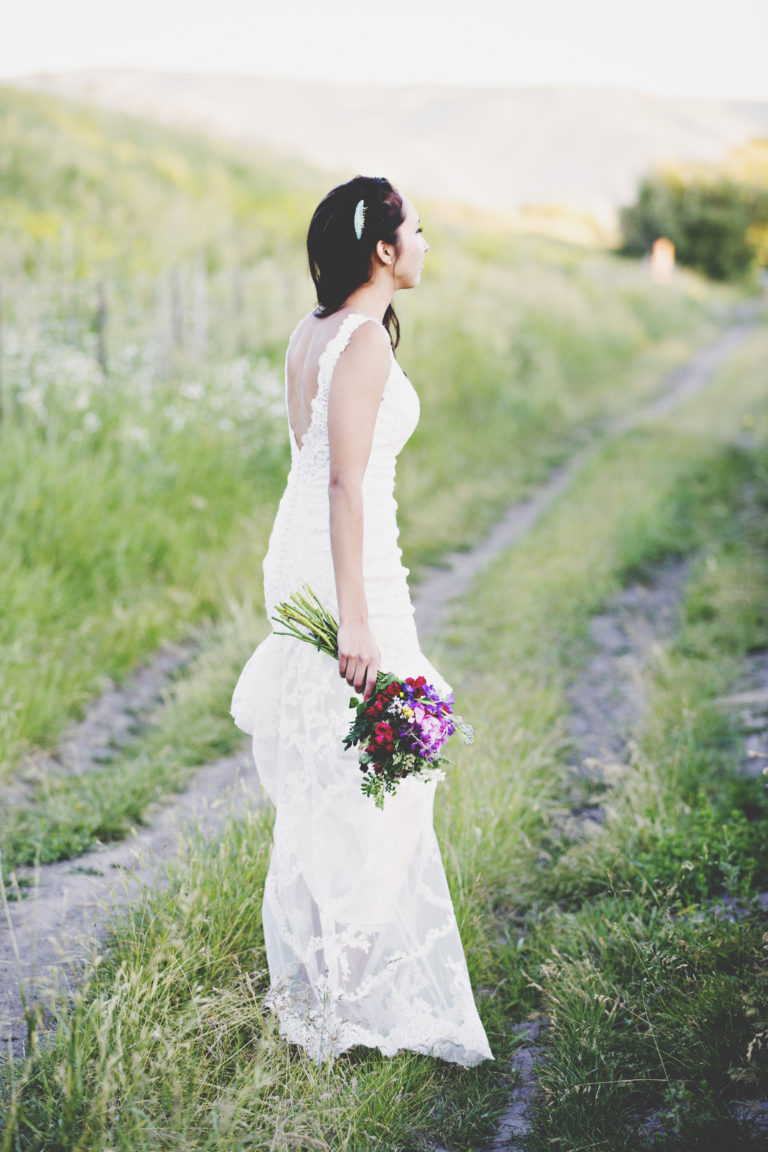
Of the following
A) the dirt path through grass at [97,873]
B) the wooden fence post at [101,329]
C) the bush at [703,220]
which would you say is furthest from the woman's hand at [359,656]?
the bush at [703,220]

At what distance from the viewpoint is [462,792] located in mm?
3648

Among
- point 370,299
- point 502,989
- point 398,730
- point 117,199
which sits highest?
point 117,199

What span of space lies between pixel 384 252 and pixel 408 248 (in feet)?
0.27

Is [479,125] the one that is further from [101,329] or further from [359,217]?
[359,217]

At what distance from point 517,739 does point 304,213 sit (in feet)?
61.3

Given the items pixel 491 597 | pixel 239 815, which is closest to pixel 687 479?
pixel 491 597

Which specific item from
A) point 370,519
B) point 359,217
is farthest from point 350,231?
point 370,519

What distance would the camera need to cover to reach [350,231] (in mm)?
2357

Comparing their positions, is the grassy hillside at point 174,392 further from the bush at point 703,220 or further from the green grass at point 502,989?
the bush at point 703,220

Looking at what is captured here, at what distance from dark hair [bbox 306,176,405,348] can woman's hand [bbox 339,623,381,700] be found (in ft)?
2.87

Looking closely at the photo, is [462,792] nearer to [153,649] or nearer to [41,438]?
[153,649]

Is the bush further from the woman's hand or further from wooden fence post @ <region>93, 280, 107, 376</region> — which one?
the woman's hand

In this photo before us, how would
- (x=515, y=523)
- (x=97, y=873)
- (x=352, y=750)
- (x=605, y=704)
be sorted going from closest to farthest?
(x=352, y=750), (x=97, y=873), (x=605, y=704), (x=515, y=523)

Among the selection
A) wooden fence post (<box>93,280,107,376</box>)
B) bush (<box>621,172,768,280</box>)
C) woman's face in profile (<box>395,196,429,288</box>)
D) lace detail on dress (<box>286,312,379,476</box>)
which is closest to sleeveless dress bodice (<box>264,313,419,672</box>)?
lace detail on dress (<box>286,312,379,476</box>)
